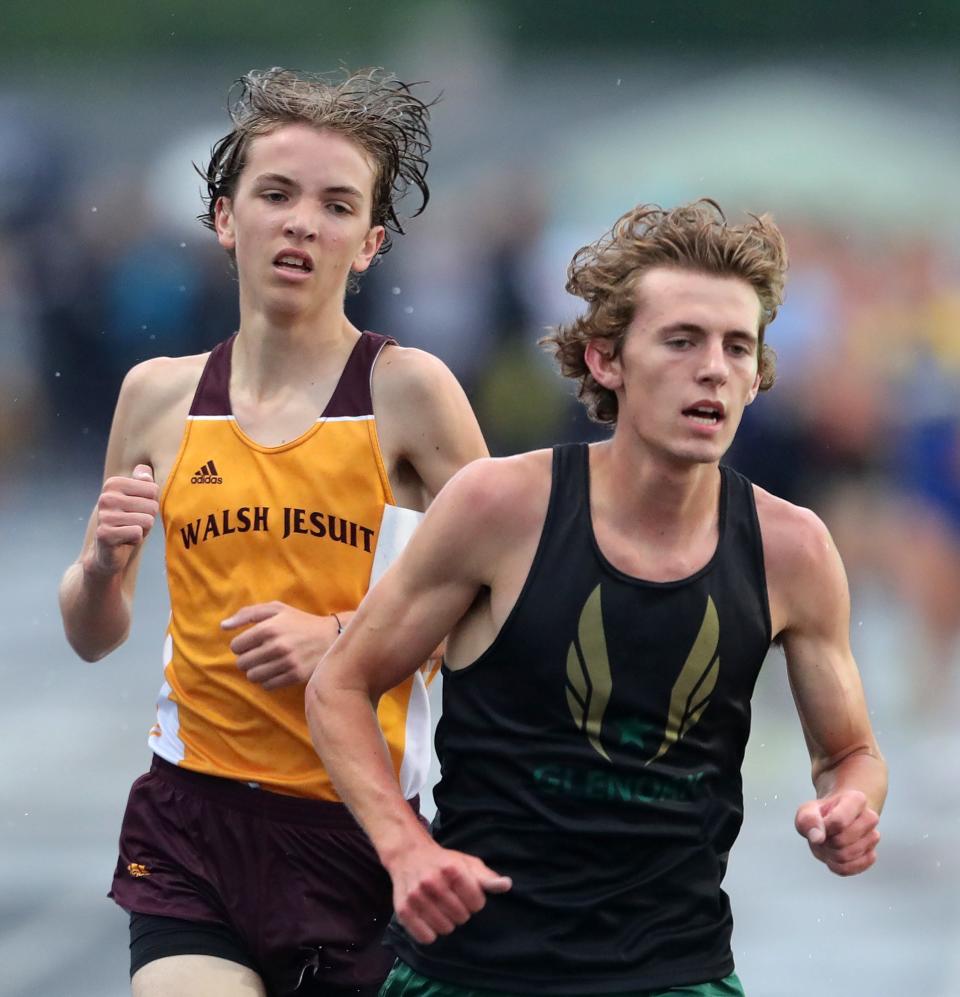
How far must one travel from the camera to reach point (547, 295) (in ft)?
29.1

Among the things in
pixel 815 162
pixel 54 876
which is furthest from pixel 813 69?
pixel 54 876

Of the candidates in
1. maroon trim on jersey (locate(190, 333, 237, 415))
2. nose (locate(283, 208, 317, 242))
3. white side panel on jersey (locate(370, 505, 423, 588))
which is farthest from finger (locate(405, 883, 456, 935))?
nose (locate(283, 208, 317, 242))

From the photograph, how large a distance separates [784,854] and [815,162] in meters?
5.42

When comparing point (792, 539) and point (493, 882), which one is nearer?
point (493, 882)

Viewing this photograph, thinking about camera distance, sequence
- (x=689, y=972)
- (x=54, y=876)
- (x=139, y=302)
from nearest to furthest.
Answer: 1. (x=689, y=972)
2. (x=54, y=876)
3. (x=139, y=302)

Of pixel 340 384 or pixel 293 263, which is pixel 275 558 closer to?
pixel 340 384

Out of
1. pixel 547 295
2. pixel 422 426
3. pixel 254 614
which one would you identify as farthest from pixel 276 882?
pixel 547 295

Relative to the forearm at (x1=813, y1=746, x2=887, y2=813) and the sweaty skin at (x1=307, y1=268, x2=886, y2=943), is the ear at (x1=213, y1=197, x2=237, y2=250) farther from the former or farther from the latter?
the forearm at (x1=813, y1=746, x2=887, y2=813)

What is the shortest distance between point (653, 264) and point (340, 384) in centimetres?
68

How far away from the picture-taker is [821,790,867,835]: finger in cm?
234

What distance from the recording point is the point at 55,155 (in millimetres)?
11492

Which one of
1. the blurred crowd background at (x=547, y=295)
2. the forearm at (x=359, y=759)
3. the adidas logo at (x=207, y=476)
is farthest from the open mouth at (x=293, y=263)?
the blurred crowd background at (x=547, y=295)

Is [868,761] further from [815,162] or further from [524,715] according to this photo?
[815,162]

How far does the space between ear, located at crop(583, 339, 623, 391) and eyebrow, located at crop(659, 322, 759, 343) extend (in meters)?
0.12
